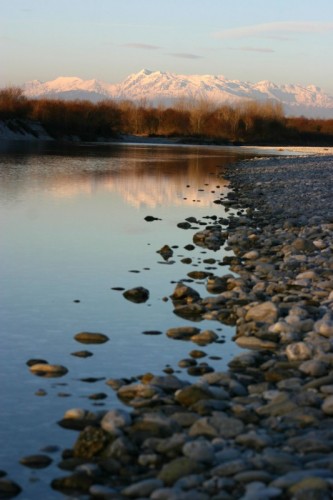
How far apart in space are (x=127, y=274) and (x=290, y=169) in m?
29.1

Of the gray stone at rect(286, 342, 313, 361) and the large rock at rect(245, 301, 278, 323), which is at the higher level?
the large rock at rect(245, 301, 278, 323)

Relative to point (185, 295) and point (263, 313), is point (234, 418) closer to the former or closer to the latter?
point (263, 313)

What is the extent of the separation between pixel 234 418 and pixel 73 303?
4222mm

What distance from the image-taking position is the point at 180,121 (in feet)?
385

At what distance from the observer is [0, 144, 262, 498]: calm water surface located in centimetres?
540

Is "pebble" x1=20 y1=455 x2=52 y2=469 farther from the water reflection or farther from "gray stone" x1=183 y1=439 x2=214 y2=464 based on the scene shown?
the water reflection

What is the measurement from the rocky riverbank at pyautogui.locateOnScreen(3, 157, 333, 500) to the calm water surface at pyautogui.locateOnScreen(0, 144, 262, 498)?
20 centimetres

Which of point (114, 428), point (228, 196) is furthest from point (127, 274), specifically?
point (228, 196)

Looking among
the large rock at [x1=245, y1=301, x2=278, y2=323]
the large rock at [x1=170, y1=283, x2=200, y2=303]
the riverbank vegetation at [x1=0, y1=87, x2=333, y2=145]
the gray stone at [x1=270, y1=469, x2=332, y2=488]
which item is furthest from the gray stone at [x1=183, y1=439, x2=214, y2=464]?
the riverbank vegetation at [x1=0, y1=87, x2=333, y2=145]

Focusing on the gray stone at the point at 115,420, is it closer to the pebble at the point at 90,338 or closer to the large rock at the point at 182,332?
the pebble at the point at 90,338

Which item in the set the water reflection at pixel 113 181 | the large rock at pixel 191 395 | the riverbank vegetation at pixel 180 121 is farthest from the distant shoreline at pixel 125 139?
the large rock at pixel 191 395

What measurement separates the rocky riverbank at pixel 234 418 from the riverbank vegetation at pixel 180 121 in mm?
92397

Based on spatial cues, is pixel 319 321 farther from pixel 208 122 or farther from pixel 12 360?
pixel 208 122

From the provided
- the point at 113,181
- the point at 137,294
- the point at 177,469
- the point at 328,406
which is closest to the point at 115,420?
the point at 177,469
